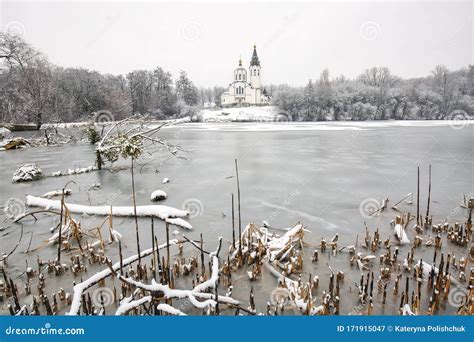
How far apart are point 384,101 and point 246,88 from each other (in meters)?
55.6

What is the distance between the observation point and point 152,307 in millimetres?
3809

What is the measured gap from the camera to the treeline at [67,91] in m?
35.1

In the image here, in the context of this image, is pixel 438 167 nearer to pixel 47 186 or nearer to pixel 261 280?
pixel 261 280

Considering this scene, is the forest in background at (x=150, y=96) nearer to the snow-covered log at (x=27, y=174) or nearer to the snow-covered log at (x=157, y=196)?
the snow-covered log at (x=27, y=174)

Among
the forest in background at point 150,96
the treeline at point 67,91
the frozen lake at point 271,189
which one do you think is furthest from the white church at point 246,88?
the frozen lake at point 271,189

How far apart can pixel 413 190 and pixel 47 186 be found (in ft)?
46.4

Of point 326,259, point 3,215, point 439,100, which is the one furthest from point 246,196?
point 439,100

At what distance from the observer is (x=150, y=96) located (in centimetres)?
7719

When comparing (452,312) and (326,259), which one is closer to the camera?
(452,312)

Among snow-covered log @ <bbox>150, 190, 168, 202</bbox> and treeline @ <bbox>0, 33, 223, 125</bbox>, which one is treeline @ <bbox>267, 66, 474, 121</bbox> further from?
snow-covered log @ <bbox>150, 190, 168, 202</bbox>

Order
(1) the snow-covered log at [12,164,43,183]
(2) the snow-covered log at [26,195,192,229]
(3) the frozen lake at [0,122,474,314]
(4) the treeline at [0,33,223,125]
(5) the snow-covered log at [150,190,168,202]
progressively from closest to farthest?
(3) the frozen lake at [0,122,474,314] → (2) the snow-covered log at [26,195,192,229] → (5) the snow-covered log at [150,190,168,202] → (1) the snow-covered log at [12,164,43,183] → (4) the treeline at [0,33,223,125]

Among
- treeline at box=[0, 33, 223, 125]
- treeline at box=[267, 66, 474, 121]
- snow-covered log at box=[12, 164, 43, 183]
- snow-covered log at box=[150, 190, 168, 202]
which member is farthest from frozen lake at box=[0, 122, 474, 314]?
treeline at box=[267, 66, 474, 121]

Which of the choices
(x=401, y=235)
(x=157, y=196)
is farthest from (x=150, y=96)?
(x=401, y=235)

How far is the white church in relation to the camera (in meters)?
106
